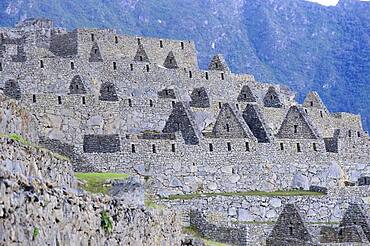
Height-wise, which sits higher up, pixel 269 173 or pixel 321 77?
pixel 321 77

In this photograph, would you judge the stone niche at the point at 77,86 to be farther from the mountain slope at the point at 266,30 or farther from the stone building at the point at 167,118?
the mountain slope at the point at 266,30

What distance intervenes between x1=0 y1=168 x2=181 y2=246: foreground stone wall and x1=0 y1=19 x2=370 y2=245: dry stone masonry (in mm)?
12823

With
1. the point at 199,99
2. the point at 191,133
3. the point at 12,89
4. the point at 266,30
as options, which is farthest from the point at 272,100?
the point at 266,30

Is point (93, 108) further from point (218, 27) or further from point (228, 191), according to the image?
point (218, 27)

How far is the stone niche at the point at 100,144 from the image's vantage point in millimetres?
41156

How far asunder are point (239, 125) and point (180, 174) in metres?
4.84

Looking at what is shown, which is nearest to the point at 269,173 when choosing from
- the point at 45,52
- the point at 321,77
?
the point at 45,52

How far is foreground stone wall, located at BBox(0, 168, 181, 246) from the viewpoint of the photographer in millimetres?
14789

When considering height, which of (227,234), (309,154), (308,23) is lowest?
(227,234)

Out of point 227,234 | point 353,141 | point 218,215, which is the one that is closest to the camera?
point 227,234

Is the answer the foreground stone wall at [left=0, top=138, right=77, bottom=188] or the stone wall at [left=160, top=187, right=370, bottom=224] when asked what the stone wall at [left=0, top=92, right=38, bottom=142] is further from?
the stone wall at [left=160, top=187, right=370, bottom=224]

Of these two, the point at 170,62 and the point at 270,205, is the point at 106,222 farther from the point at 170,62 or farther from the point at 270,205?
the point at 170,62

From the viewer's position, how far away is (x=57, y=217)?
16625 mm

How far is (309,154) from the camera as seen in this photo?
162 ft
